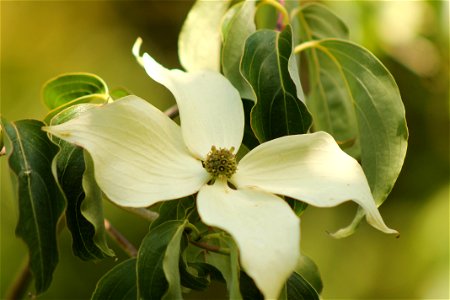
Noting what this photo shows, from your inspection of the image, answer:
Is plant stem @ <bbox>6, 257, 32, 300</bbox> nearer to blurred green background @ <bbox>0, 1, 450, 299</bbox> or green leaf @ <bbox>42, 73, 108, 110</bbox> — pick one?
green leaf @ <bbox>42, 73, 108, 110</bbox>

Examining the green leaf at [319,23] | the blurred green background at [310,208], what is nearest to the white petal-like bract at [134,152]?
the green leaf at [319,23]

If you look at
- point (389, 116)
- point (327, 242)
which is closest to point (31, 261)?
point (389, 116)

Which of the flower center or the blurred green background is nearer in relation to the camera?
the flower center

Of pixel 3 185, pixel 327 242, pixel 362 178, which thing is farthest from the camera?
pixel 327 242

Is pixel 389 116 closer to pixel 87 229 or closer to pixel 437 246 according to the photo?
pixel 87 229

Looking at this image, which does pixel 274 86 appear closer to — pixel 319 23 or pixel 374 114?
pixel 374 114

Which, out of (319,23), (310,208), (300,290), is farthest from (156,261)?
(310,208)

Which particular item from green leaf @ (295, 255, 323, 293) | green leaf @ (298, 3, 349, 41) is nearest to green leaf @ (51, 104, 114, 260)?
green leaf @ (295, 255, 323, 293)
